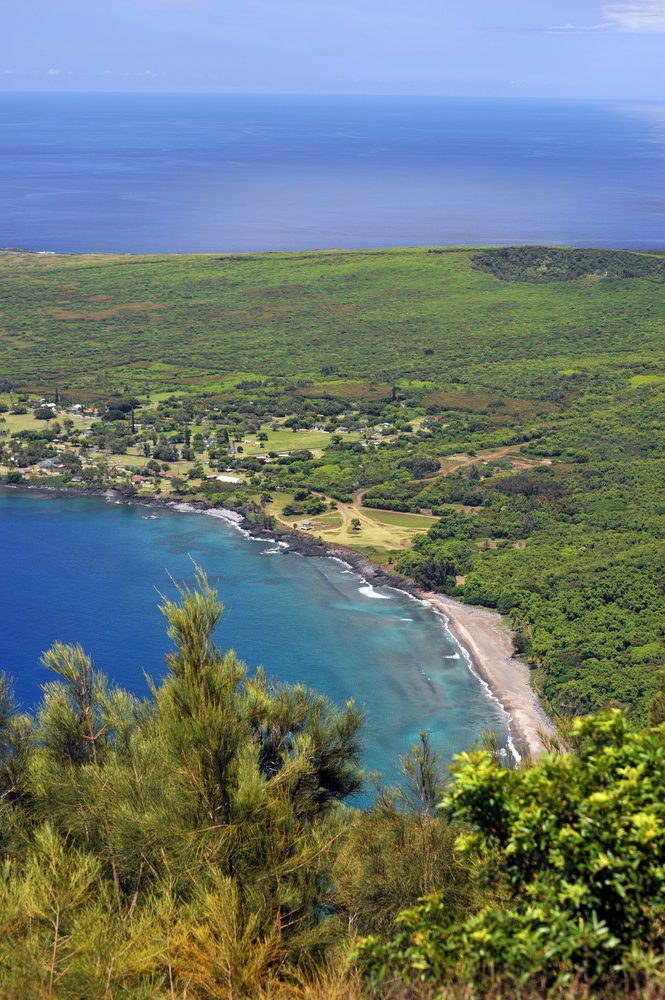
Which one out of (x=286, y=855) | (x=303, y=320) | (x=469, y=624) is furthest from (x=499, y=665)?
(x=303, y=320)

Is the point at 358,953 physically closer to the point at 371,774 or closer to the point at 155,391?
the point at 371,774

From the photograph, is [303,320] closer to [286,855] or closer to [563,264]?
[563,264]

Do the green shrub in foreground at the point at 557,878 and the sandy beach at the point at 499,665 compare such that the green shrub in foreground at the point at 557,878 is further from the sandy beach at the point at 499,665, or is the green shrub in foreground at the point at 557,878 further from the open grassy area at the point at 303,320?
the open grassy area at the point at 303,320

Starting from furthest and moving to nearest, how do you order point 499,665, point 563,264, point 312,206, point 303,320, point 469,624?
1. point 312,206
2. point 563,264
3. point 303,320
4. point 469,624
5. point 499,665

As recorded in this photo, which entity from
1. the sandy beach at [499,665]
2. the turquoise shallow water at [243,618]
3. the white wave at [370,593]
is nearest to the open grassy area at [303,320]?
the turquoise shallow water at [243,618]

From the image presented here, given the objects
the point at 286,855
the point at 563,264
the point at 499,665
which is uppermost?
the point at 563,264

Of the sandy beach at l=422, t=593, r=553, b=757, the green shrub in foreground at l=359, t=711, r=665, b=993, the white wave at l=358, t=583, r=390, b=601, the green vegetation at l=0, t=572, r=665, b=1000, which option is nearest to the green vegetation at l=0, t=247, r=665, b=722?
the sandy beach at l=422, t=593, r=553, b=757

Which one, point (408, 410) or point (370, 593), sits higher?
point (408, 410)
